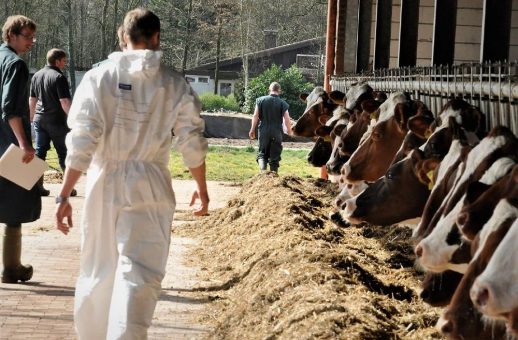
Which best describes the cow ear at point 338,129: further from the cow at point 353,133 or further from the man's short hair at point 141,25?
the man's short hair at point 141,25

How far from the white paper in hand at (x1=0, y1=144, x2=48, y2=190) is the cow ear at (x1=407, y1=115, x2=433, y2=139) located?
3.11 metres

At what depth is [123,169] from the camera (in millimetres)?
6672

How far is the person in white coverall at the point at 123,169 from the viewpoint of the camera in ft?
21.5

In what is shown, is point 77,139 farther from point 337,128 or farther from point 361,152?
point 337,128

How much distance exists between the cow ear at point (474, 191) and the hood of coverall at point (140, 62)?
2175 millimetres

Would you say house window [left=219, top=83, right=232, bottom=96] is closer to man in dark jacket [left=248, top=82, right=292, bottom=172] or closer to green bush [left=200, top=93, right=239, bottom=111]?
green bush [left=200, top=93, right=239, bottom=111]

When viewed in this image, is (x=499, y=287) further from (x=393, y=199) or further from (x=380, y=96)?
(x=380, y=96)

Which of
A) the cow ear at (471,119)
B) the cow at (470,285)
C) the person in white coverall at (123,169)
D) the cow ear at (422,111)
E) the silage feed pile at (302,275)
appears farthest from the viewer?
the cow ear at (422,111)

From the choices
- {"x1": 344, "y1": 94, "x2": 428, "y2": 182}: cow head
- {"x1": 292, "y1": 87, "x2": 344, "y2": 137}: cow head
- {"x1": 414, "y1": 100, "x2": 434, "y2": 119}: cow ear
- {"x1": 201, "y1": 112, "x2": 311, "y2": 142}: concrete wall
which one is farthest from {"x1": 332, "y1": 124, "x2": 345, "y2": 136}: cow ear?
{"x1": 201, "y1": 112, "x2": 311, "y2": 142}: concrete wall

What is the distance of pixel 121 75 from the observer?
673cm

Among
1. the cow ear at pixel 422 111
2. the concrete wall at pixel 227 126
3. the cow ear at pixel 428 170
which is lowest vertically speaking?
the concrete wall at pixel 227 126

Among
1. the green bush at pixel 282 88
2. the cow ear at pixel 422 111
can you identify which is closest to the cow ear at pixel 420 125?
the cow ear at pixel 422 111

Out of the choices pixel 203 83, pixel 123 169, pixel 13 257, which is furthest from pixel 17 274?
pixel 203 83

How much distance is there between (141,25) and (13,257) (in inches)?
144
